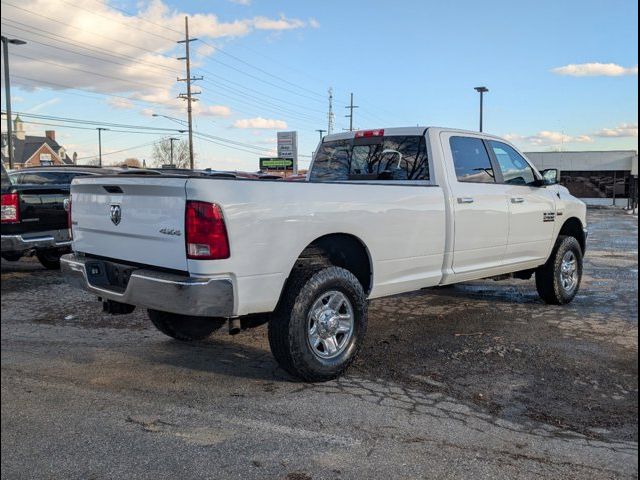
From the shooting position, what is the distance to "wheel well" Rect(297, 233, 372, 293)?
4375 mm

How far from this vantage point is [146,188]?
Answer: 12.0ft

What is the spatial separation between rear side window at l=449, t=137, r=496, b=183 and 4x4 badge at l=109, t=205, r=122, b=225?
3.21 meters

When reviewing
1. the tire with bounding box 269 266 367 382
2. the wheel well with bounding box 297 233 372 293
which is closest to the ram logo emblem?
the tire with bounding box 269 266 367 382

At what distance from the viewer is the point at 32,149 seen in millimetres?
1430

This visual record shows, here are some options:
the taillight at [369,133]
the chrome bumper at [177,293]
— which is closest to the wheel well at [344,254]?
the chrome bumper at [177,293]

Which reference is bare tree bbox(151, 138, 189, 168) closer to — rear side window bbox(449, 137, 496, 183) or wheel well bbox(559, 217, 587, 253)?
rear side window bbox(449, 137, 496, 183)

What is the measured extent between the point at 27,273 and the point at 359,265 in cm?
358

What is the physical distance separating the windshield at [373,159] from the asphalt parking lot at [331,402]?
1610 mm

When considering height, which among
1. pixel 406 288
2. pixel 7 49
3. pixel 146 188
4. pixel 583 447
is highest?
pixel 7 49

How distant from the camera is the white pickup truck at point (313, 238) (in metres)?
3.55

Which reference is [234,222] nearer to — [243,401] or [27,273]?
[243,401]

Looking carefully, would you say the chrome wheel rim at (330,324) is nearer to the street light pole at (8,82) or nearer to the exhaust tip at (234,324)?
the exhaust tip at (234,324)

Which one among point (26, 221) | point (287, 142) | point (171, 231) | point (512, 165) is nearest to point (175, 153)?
point (171, 231)

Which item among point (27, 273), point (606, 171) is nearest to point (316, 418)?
point (27, 273)
